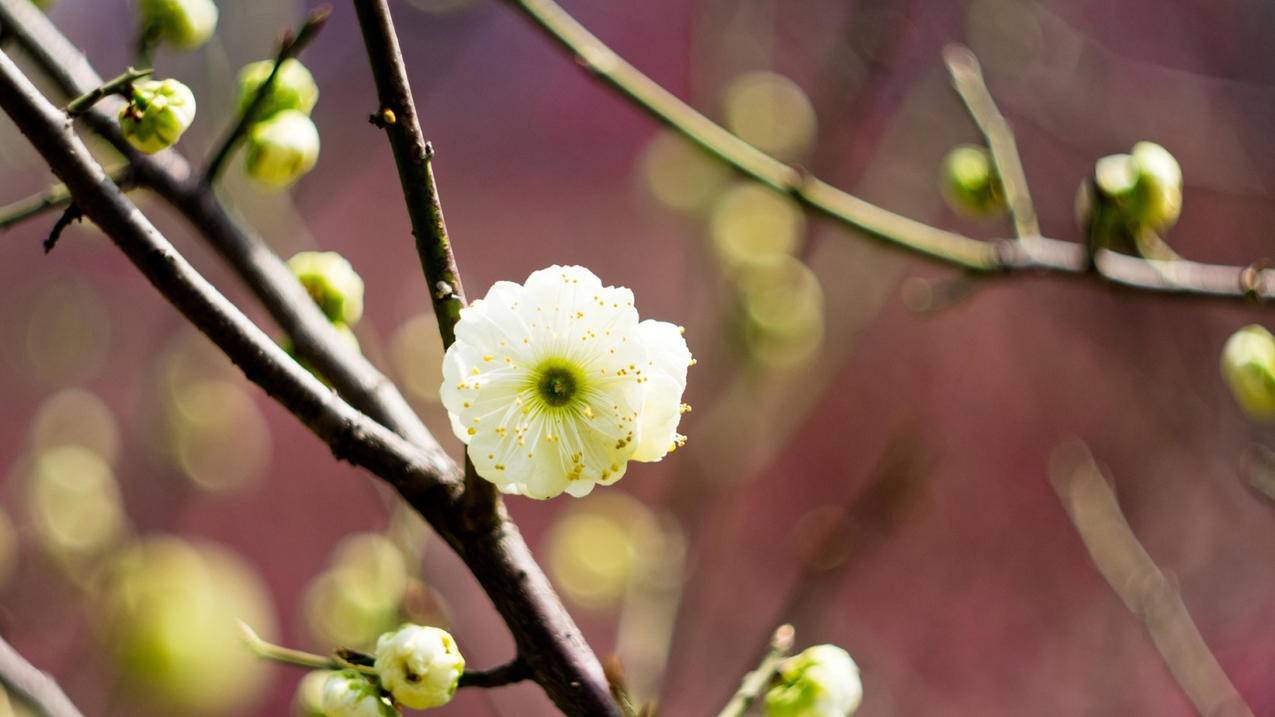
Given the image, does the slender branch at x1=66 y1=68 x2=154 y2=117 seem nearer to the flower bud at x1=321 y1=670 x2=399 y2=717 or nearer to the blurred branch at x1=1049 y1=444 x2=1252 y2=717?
the flower bud at x1=321 y1=670 x2=399 y2=717

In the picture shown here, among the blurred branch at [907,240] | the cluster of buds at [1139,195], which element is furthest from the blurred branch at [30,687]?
the cluster of buds at [1139,195]

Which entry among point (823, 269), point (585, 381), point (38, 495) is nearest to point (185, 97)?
point (585, 381)

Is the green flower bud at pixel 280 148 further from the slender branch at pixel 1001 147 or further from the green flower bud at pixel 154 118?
the slender branch at pixel 1001 147

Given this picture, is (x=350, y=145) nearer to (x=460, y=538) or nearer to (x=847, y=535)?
(x=847, y=535)

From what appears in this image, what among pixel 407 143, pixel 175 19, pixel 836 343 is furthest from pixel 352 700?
pixel 836 343

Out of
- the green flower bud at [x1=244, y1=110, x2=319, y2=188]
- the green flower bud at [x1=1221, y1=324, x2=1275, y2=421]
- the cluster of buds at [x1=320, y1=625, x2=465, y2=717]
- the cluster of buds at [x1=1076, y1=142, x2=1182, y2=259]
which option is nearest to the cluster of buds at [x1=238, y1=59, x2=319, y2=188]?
the green flower bud at [x1=244, y1=110, x2=319, y2=188]
